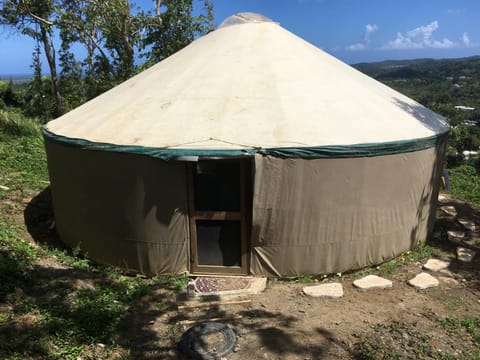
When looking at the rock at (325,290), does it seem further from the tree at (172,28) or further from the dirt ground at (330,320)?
the tree at (172,28)

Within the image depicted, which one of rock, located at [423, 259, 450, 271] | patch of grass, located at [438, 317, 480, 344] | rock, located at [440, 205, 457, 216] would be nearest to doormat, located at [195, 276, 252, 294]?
patch of grass, located at [438, 317, 480, 344]

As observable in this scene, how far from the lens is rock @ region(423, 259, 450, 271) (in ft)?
16.0

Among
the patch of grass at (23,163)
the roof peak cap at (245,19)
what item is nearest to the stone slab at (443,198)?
the roof peak cap at (245,19)

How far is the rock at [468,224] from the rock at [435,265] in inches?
54.6

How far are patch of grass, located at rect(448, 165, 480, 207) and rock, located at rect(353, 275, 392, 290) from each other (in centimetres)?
394

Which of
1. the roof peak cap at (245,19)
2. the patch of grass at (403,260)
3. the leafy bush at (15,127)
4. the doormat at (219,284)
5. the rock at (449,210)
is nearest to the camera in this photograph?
the doormat at (219,284)

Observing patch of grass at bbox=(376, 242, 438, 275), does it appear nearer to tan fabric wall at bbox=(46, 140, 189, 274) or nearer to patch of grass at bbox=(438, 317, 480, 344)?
patch of grass at bbox=(438, 317, 480, 344)

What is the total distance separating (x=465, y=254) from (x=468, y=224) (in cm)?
125

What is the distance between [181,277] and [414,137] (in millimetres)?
3180

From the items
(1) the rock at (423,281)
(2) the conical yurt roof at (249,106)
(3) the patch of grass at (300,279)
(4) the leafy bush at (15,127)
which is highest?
(2) the conical yurt roof at (249,106)

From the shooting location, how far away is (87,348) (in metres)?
3.17

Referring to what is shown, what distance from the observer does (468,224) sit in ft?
20.5

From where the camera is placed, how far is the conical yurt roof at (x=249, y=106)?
4332mm

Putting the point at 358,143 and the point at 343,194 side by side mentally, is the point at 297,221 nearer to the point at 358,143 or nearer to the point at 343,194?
the point at 343,194
